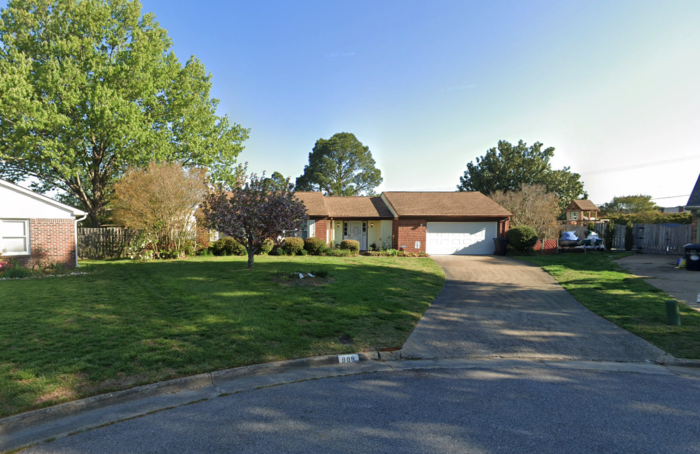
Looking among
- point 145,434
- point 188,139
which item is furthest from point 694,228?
point 188,139

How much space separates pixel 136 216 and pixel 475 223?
20.8 metres

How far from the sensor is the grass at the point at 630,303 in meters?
6.86

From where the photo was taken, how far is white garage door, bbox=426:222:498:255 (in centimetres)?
2502

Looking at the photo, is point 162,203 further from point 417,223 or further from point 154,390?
point 154,390

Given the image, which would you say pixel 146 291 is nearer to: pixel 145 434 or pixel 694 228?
pixel 145 434

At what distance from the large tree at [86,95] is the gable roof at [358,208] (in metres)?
10.6

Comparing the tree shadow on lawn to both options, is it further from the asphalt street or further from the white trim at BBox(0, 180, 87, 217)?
the white trim at BBox(0, 180, 87, 217)

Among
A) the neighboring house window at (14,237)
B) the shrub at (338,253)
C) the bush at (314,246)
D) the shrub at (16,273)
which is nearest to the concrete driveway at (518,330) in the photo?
the shrub at (338,253)

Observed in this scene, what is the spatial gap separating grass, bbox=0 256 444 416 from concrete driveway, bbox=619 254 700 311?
696 centimetres

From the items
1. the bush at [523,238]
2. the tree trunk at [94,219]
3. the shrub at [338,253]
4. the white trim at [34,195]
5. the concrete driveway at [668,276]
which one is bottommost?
the concrete driveway at [668,276]

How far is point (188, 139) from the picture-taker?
25.6 meters

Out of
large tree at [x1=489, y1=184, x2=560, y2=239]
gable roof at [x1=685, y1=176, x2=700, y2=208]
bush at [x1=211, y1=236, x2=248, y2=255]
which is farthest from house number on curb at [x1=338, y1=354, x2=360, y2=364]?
large tree at [x1=489, y1=184, x2=560, y2=239]

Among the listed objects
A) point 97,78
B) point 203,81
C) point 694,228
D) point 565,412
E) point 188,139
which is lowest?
point 565,412

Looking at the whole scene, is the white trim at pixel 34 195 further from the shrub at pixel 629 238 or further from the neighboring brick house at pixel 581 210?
the neighboring brick house at pixel 581 210
